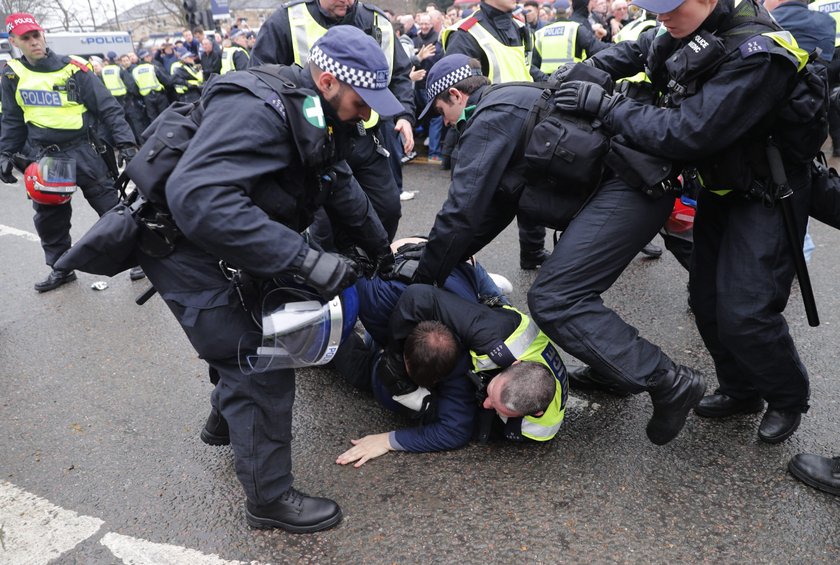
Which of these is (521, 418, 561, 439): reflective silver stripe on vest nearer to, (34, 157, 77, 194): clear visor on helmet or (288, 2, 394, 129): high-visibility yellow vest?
(288, 2, 394, 129): high-visibility yellow vest

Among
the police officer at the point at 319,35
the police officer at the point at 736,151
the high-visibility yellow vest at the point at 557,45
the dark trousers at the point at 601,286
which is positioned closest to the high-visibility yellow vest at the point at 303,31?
the police officer at the point at 319,35

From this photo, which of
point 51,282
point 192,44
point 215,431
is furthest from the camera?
point 192,44

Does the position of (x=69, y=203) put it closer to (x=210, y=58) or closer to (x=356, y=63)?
(x=356, y=63)

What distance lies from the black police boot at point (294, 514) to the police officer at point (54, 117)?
3151 millimetres

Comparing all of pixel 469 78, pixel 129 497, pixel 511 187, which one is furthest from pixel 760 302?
pixel 129 497

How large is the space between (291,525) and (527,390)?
1.00 m

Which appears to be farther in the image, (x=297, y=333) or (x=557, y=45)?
(x=557, y=45)

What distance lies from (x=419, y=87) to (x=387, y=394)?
673 cm

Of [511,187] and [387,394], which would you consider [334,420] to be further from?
[511,187]

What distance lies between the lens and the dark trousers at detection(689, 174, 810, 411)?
7.41 ft

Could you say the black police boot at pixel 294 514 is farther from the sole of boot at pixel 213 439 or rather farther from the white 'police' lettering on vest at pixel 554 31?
the white 'police' lettering on vest at pixel 554 31

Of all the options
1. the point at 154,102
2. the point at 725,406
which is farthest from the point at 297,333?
the point at 154,102

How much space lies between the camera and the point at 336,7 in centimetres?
378

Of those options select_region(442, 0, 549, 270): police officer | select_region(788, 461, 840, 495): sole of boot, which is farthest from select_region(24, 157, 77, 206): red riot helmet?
select_region(788, 461, 840, 495): sole of boot
